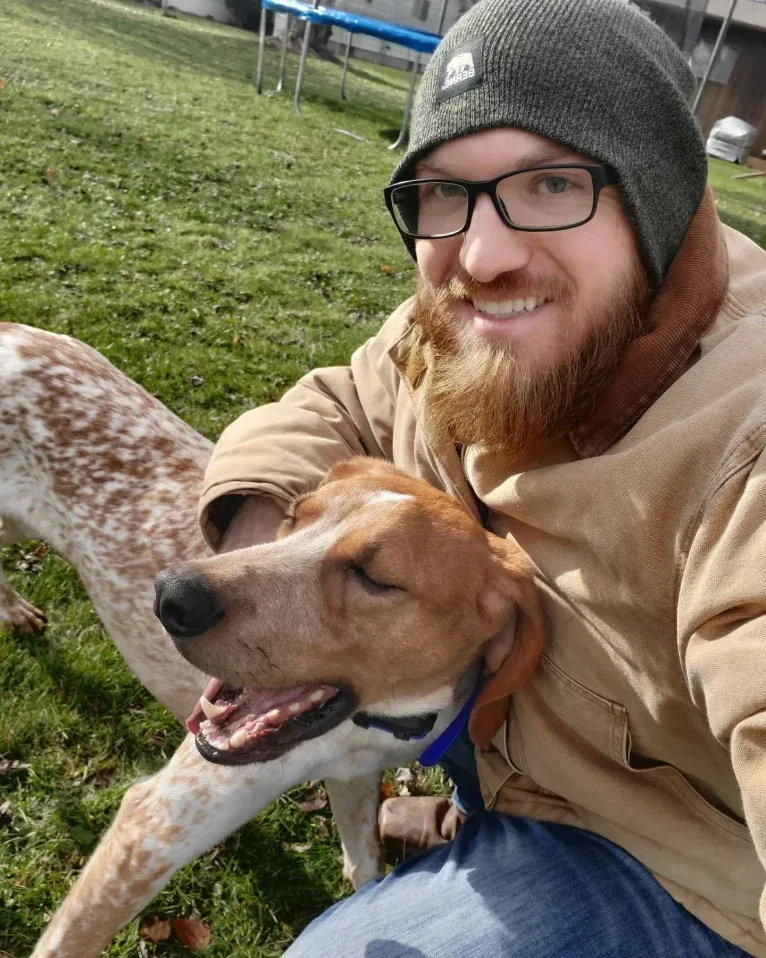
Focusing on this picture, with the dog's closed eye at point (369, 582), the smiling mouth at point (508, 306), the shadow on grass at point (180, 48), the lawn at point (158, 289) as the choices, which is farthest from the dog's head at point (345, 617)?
the shadow on grass at point (180, 48)

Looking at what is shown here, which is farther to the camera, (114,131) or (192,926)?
(114,131)

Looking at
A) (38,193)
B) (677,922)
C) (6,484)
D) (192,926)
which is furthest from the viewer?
(38,193)

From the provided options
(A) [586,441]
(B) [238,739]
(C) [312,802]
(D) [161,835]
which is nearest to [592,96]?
(A) [586,441]

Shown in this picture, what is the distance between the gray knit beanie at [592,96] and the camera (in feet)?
7.25

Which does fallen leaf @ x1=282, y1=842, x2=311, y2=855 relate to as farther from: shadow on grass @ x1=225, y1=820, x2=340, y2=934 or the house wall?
the house wall

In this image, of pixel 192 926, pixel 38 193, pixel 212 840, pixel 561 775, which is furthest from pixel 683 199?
pixel 38 193

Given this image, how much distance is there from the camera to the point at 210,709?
2.35 metres

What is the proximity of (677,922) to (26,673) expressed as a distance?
9.87ft

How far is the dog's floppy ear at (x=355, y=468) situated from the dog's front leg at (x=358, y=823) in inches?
45.7

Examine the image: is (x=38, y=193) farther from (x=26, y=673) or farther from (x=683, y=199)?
(x=683, y=199)

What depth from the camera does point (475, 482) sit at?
2.51 m

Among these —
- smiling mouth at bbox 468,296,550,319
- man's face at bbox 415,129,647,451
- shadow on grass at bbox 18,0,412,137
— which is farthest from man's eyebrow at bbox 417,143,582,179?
shadow on grass at bbox 18,0,412,137

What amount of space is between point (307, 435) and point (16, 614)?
1913mm

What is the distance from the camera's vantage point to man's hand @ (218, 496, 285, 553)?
2.82 metres
